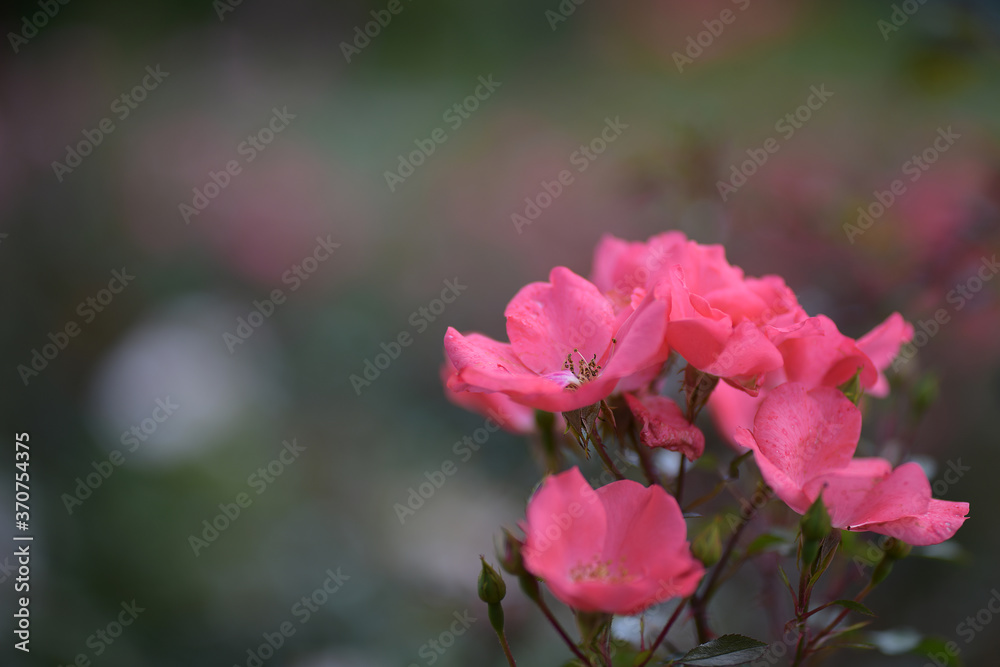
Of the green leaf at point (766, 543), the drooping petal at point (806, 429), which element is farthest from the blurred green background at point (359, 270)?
the drooping petal at point (806, 429)

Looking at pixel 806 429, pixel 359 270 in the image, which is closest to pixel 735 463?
pixel 806 429

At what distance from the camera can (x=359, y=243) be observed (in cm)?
229

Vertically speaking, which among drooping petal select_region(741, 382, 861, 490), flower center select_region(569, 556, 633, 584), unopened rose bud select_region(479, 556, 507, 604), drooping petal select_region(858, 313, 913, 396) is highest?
drooping petal select_region(858, 313, 913, 396)

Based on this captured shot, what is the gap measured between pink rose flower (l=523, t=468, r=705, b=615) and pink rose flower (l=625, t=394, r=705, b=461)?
0.06 metres

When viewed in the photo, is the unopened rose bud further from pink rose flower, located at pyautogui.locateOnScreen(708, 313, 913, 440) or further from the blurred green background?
the blurred green background

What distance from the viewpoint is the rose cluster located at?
49 cm

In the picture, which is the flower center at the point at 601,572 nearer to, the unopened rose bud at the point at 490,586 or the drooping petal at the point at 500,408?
the unopened rose bud at the point at 490,586

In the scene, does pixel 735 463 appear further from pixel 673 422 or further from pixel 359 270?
pixel 359 270

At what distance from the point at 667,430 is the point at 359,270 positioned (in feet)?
5.65

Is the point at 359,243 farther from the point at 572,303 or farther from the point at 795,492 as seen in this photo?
the point at 795,492

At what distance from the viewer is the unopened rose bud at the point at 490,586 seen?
56 centimetres

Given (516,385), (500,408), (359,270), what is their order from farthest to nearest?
(359,270) → (500,408) → (516,385)

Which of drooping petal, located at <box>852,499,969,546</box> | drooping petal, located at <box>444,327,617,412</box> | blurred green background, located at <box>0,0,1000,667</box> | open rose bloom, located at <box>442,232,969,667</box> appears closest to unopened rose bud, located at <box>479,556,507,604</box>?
open rose bloom, located at <box>442,232,969,667</box>

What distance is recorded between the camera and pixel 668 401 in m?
0.61
